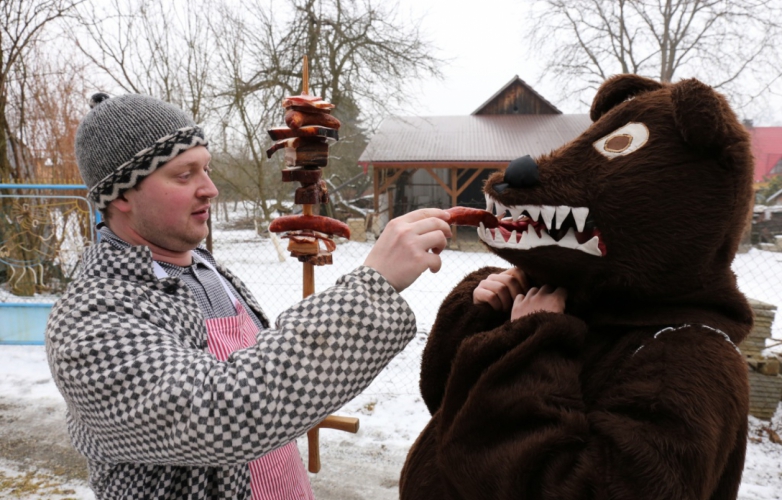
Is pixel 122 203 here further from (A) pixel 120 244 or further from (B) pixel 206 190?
(B) pixel 206 190

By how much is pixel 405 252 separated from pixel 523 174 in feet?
1.31

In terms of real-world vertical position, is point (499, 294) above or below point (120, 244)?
below

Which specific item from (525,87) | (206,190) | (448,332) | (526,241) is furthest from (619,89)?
(525,87)

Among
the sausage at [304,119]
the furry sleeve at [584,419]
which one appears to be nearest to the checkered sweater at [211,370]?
the furry sleeve at [584,419]

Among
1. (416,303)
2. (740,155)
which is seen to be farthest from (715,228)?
(416,303)

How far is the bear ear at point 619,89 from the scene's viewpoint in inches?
54.5

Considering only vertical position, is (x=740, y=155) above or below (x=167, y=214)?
above

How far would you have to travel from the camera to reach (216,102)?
42.1 feet

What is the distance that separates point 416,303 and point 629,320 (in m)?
6.53

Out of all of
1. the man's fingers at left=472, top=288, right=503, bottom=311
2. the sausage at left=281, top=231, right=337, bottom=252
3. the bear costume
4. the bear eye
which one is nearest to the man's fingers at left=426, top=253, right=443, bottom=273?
the bear costume

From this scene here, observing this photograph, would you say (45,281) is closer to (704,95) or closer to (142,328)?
(142,328)

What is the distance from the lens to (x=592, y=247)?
1.24 meters

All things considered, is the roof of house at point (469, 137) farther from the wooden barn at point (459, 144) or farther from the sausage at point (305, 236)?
the sausage at point (305, 236)

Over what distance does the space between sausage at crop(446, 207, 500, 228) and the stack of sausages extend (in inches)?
27.4
